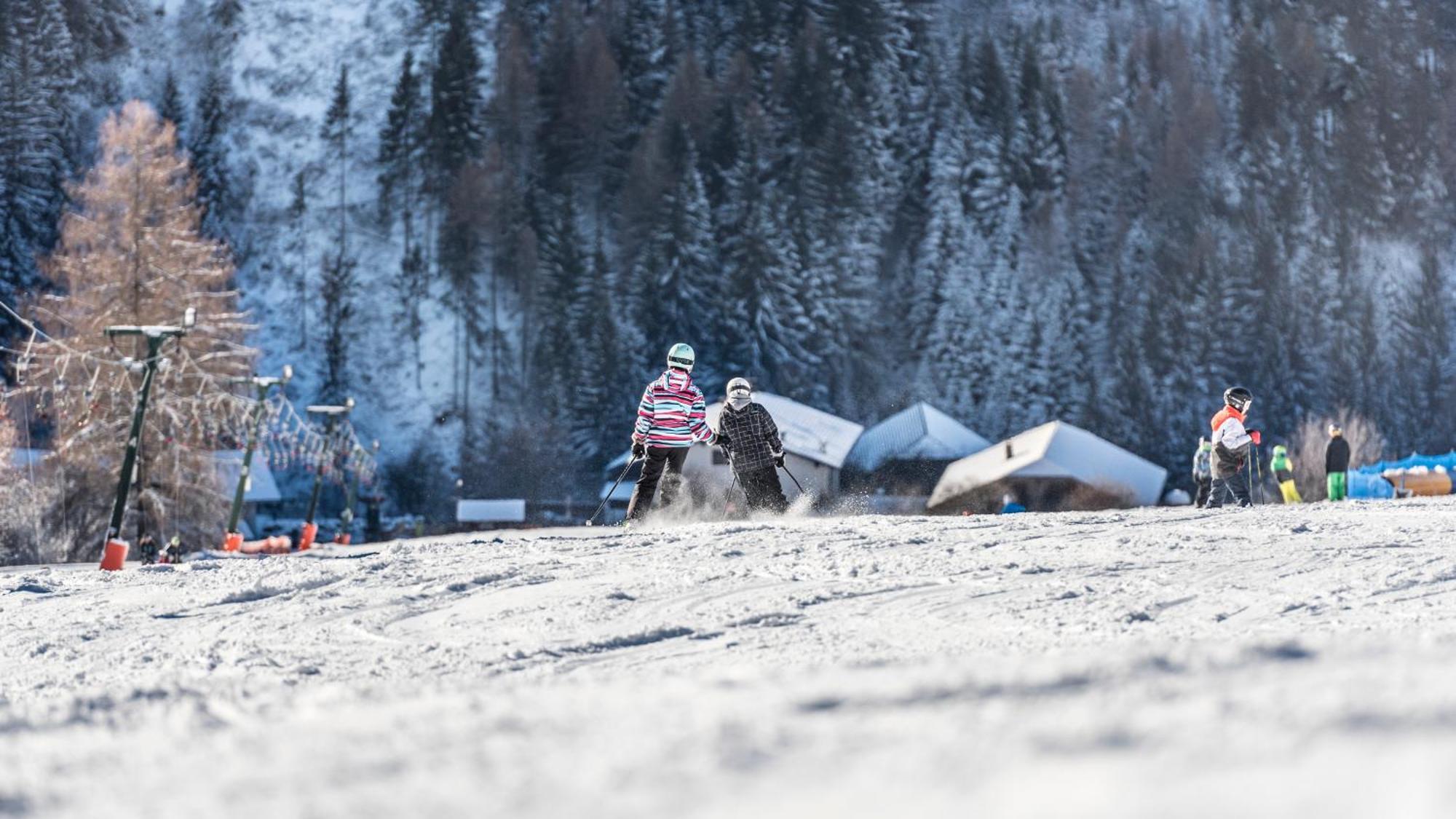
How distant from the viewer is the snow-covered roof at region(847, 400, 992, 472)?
6256 centimetres

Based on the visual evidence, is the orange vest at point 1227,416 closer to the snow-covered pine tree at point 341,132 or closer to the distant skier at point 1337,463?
the distant skier at point 1337,463

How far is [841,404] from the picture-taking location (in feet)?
243

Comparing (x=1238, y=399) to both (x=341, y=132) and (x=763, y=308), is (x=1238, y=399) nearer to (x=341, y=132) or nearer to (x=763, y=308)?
(x=763, y=308)

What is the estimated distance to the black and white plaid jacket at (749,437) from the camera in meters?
13.9

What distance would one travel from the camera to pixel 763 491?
1428 centimetres

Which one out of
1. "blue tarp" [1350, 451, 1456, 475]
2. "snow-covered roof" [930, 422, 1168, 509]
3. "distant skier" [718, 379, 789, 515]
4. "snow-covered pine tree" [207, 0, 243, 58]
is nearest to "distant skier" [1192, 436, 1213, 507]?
"distant skier" [718, 379, 789, 515]

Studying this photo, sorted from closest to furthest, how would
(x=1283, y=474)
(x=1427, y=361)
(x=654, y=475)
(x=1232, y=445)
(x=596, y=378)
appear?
1. (x=654, y=475)
2. (x=1232, y=445)
3. (x=1283, y=474)
4. (x=596, y=378)
5. (x=1427, y=361)

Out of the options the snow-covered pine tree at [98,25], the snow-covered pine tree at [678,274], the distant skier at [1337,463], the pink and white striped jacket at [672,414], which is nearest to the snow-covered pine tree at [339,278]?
the snow-covered pine tree at [678,274]

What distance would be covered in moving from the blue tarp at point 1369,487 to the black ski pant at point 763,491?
18869 millimetres

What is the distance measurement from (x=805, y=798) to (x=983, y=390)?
247ft

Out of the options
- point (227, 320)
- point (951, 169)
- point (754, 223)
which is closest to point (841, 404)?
point (754, 223)

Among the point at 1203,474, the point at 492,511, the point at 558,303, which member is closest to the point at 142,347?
the point at 1203,474

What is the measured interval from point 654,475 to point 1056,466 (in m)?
38.0

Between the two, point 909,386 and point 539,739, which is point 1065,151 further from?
point 539,739
